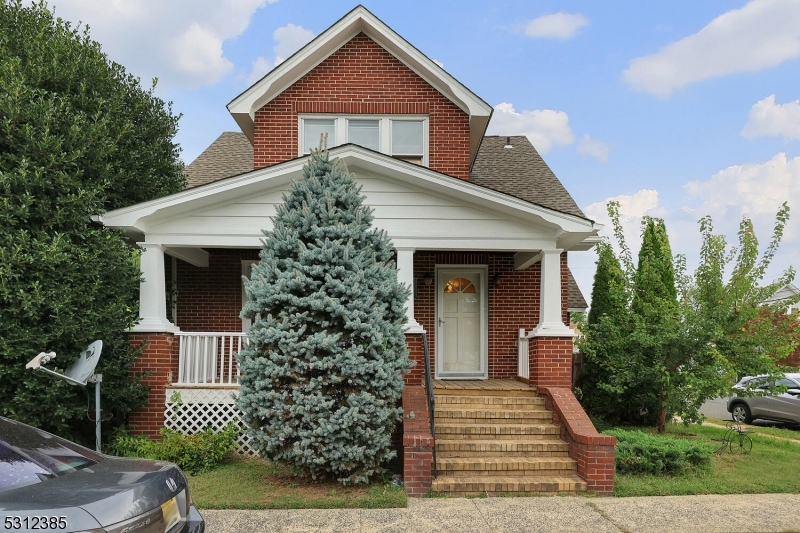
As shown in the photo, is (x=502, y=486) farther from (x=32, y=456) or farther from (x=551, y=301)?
(x=32, y=456)

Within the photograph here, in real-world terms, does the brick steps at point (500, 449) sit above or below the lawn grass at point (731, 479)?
above

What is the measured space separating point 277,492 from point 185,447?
1.69m

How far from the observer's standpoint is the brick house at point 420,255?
7465 mm

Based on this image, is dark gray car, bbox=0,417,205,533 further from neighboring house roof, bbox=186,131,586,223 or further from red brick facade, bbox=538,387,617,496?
neighboring house roof, bbox=186,131,586,223

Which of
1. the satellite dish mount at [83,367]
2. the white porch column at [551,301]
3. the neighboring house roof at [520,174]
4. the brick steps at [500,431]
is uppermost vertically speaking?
the neighboring house roof at [520,174]

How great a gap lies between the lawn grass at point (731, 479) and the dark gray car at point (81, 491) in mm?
5260

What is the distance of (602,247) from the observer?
10.5 metres

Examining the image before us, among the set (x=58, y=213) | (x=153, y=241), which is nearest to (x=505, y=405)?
(x=153, y=241)

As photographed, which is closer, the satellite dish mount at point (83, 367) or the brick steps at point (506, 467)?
the satellite dish mount at point (83, 367)

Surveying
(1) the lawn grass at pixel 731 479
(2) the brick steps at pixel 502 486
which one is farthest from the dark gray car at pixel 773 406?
(2) the brick steps at pixel 502 486

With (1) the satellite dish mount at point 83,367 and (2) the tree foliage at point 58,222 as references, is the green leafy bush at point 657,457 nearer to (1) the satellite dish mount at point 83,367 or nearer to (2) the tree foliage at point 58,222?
(1) the satellite dish mount at point 83,367

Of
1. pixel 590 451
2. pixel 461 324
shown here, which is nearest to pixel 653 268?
pixel 461 324

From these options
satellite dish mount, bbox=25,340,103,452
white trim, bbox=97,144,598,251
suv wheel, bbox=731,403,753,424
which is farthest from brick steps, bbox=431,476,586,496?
suv wheel, bbox=731,403,753,424

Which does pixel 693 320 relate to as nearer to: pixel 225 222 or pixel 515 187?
pixel 515 187
